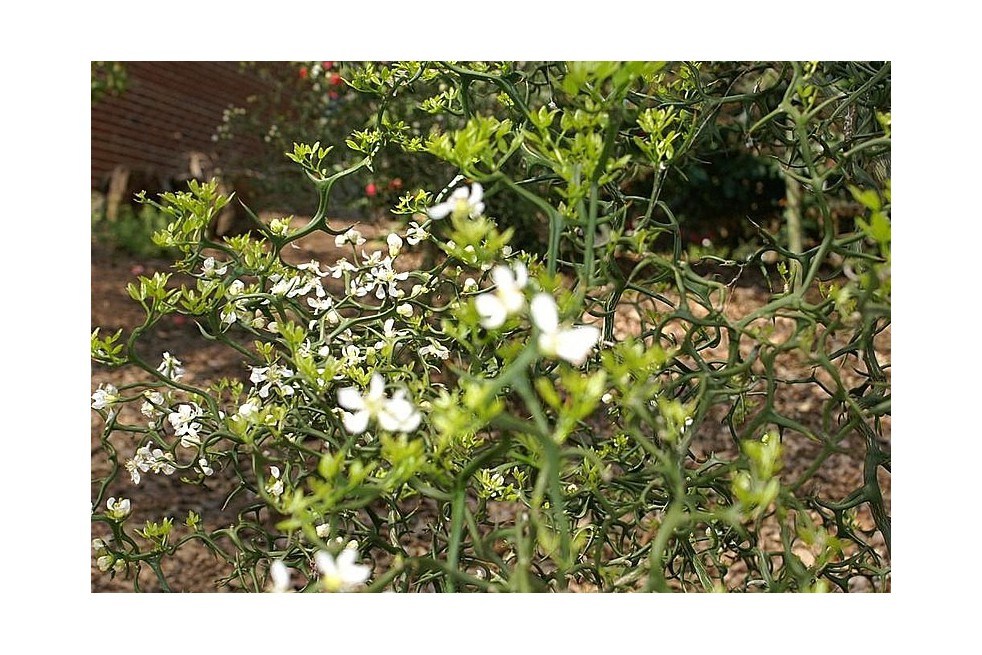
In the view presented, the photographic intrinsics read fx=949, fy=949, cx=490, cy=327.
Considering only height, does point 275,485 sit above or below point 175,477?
above

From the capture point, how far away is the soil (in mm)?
2857

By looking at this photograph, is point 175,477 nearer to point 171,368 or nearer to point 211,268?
point 171,368

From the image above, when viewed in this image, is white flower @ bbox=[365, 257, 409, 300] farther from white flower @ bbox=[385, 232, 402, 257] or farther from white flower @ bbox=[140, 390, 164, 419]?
white flower @ bbox=[140, 390, 164, 419]

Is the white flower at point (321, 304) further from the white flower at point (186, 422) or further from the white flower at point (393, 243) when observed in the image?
the white flower at point (186, 422)

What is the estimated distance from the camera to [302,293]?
141 cm

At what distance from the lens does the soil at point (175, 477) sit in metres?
2.86

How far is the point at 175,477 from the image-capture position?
3.43 metres

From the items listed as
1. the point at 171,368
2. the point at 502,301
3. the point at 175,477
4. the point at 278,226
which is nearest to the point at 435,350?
the point at 278,226

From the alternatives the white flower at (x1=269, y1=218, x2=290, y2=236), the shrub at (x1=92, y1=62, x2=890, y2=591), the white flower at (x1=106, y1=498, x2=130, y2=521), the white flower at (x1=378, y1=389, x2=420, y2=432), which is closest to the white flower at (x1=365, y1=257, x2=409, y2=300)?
the shrub at (x1=92, y1=62, x2=890, y2=591)

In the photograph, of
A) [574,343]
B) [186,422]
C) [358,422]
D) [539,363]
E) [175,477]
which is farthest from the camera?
[175,477]

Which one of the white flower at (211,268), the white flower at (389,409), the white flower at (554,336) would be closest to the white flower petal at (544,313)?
the white flower at (554,336)

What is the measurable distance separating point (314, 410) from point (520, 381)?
0.81 meters
